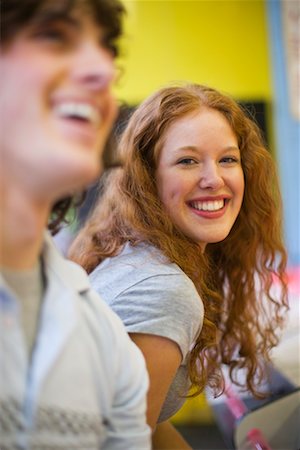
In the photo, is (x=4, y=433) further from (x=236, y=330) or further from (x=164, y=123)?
(x=236, y=330)

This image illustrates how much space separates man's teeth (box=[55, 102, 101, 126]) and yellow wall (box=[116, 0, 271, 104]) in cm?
297

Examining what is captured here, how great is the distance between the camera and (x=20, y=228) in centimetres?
57

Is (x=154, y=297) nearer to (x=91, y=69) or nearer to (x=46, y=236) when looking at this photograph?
(x=46, y=236)

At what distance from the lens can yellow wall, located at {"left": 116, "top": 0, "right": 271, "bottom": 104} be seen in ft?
11.5

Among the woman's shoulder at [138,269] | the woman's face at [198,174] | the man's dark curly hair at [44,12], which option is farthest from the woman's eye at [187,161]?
the man's dark curly hair at [44,12]

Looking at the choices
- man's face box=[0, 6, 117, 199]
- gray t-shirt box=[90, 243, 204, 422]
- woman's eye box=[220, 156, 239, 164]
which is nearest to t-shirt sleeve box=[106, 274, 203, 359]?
gray t-shirt box=[90, 243, 204, 422]

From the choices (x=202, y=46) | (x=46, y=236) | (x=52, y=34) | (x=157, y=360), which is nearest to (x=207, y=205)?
(x=157, y=360)

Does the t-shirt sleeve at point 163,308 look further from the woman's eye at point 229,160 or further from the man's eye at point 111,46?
the man's eye at point 111,46

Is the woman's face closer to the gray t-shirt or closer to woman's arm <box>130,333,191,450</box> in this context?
the gray t-shirt

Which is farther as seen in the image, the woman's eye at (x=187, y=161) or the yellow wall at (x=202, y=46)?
the yellow wall at (x=202, y=46)

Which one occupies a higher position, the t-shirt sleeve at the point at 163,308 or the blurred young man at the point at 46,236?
the blurred young man at the point at 46,236

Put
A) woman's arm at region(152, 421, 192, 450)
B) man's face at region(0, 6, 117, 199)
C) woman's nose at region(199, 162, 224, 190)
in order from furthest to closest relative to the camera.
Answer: woman's arm at region(152, 421, 192, 450)
woman's nose at region(199, 162, 224, 190)
man's face at region(0, 6, 117, 199)

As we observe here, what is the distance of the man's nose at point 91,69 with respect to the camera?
560 millimetres

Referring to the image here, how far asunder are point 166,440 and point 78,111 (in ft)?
2.81
